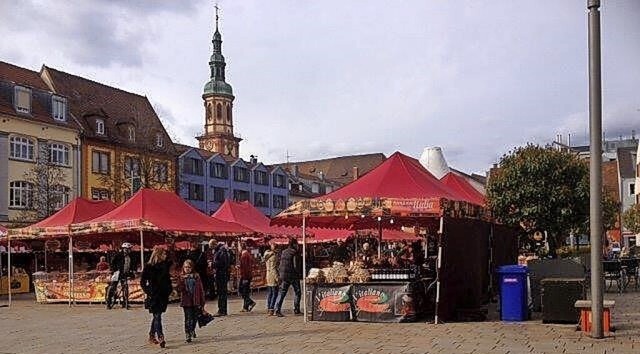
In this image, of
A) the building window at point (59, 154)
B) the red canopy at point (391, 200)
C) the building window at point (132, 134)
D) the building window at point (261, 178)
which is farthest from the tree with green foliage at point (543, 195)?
the building window at point (261, 178)

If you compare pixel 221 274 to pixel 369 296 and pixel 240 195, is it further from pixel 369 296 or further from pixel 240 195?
pixel 240 195

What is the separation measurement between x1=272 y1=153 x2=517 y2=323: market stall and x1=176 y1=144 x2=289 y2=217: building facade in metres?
49.4

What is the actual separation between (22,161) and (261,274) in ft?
73.5

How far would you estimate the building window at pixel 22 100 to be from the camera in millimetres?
46625

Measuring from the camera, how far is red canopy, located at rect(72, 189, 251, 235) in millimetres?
22266

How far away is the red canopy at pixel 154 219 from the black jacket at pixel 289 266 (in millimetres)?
5950

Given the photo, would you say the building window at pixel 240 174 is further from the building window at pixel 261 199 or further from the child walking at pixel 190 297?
the child walking at pixel 190 297

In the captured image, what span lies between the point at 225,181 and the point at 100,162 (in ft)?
77.5

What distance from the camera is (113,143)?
55094 mm

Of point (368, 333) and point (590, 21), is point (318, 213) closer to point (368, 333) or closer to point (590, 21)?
point (368, 333)

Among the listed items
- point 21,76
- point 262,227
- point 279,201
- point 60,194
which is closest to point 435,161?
point 262,227

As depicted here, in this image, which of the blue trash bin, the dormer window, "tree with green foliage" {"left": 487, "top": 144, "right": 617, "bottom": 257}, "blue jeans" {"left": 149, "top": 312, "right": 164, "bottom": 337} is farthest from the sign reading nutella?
the dormer window

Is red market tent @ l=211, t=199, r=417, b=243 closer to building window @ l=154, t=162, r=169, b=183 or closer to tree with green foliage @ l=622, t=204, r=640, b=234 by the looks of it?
tree with green foliage @ l=622, t=204, r=640, b=234

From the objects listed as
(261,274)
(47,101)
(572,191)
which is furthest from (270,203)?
(572,191)
